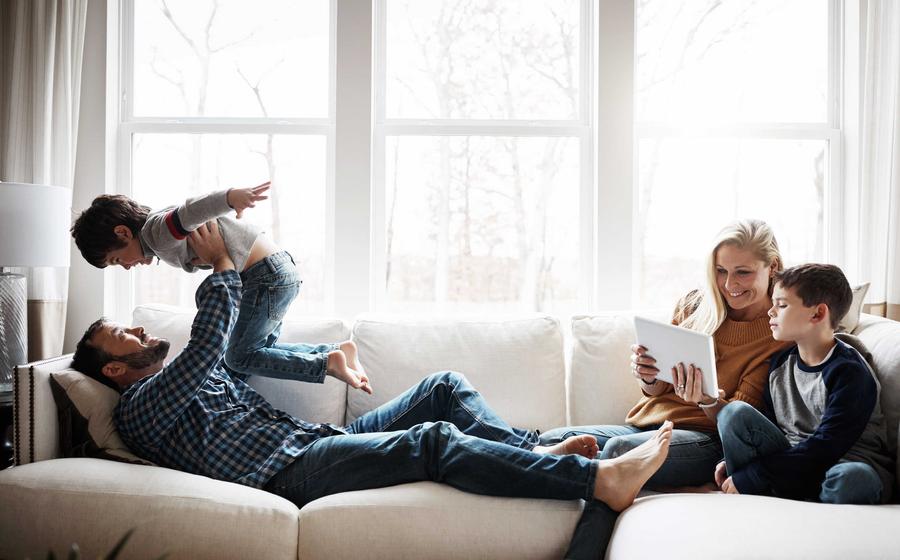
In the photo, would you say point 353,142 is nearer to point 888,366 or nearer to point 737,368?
point 737,368

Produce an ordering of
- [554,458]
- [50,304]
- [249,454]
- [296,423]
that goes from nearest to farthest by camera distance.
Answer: [554,458]
[249,454]
[296,423]
[50,304]

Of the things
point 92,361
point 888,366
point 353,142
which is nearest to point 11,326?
point 92,361

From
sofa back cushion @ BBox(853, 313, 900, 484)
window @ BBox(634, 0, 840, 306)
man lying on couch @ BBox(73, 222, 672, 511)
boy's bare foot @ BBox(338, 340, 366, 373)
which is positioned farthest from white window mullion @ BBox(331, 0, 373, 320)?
sofa back cushion @ BBox(853, 313, 900, 484)

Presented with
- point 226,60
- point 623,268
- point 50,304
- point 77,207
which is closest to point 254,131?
point 226,60

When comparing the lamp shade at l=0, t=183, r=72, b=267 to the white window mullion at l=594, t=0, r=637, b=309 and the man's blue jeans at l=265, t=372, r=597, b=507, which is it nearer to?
the man's blue jeans at l=265, t=372, r=597, b=507

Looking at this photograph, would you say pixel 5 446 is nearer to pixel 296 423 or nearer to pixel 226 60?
pixel 296 423

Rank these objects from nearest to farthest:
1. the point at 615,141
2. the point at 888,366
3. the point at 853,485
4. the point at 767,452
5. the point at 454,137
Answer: the point at 853,485, the point at 767,452, the point at 888,366, the point at 615,141, the point at 454,137

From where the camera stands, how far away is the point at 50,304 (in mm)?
2916

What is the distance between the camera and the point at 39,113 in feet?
9.53

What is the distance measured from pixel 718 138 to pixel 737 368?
1.45 meters

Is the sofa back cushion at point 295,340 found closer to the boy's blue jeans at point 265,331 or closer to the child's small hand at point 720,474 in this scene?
the boy's blue jeans at point 265,331

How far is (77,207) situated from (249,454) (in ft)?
5.54

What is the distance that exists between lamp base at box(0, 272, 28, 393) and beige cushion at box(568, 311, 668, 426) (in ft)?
6.70

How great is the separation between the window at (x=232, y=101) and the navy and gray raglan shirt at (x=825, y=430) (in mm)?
1999
